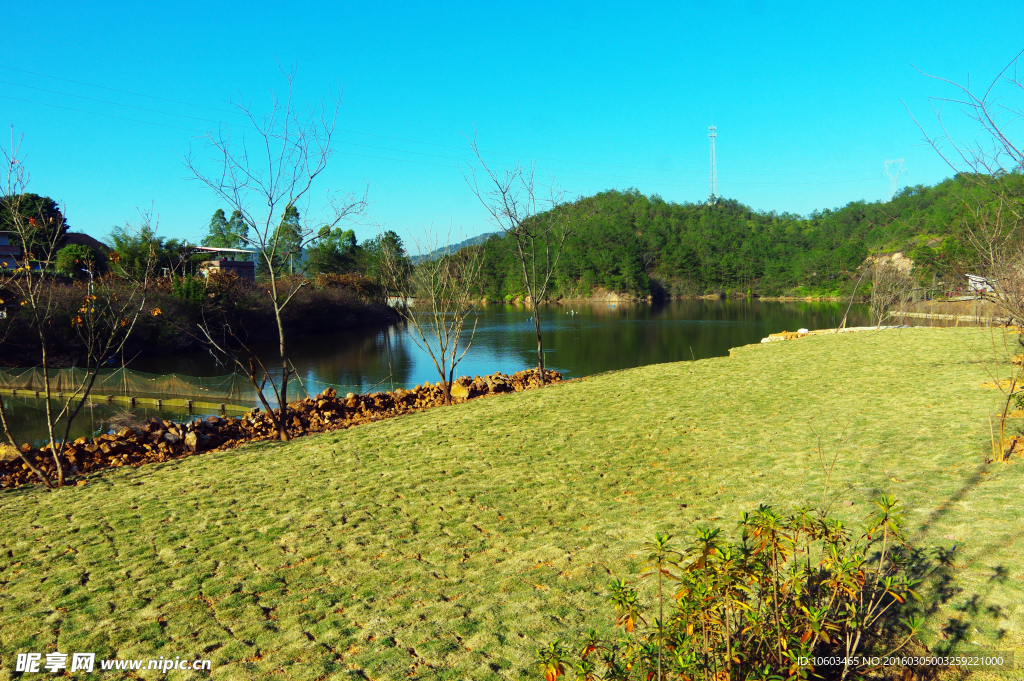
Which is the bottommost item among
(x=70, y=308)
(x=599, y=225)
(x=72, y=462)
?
(x=72, y=462)

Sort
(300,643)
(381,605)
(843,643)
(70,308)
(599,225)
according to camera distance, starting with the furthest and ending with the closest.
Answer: (599,225) < (70,308) < (381,605) < (300,643) < (843,643)

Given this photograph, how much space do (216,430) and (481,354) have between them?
18444 mm

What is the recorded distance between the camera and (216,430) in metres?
9.98

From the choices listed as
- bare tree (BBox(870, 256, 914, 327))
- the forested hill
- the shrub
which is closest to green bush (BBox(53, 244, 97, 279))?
the shrub

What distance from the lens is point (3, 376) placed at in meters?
18.0

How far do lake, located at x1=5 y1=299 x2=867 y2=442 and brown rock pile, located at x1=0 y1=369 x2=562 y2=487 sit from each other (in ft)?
6.23

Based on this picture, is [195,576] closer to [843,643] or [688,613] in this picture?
[688,613]

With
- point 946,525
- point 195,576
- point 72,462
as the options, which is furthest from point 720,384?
point 72,462

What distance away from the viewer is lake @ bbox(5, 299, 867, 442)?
16.9 meters

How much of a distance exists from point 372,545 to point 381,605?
1.07 meters

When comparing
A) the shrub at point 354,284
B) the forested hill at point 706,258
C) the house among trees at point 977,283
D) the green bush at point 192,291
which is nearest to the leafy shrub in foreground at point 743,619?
the house among trees at point 977,283

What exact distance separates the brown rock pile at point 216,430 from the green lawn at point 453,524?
813 millimetres

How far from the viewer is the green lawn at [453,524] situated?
3471mm

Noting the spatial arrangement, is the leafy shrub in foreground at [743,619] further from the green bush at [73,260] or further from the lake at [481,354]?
the green bush at [73,260]
